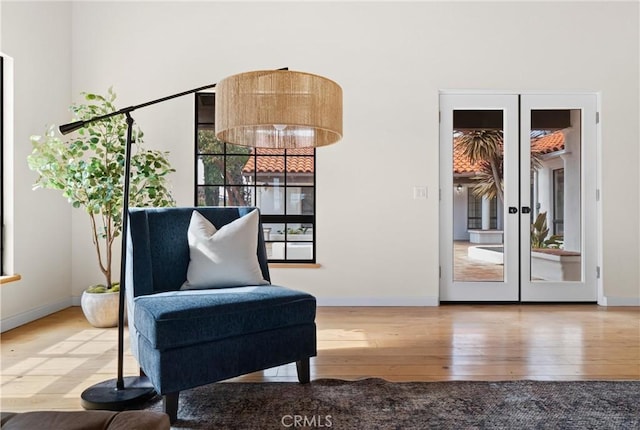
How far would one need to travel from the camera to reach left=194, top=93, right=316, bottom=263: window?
4129mm

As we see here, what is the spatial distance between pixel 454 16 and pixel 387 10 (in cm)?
65

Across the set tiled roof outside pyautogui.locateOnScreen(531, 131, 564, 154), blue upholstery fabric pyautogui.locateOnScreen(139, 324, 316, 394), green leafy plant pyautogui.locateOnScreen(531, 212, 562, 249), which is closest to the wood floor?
blue upholstery fabric pyautogui.locateOnScreen(139, 324, 316, 394)

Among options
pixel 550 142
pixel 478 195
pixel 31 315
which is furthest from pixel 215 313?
pixel 550 142

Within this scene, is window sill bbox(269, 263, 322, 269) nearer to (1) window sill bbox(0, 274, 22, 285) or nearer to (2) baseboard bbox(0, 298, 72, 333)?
(2) baseboard bbox(0, 298, 72, 333)

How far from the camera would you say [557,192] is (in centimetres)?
416

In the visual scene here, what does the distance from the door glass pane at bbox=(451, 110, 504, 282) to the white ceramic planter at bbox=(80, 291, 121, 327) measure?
3.07 meters

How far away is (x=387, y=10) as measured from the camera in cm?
405

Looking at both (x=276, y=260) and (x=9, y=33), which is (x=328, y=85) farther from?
(x=9, y=33)

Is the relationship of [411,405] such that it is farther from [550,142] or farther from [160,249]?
[550,142]

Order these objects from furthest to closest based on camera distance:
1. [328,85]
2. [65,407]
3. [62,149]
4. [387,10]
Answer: [387,10] < [62,149] < [65,407] < [328,85]

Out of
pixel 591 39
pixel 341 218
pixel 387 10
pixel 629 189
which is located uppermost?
pixel 387 10

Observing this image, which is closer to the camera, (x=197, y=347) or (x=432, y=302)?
(x=197, y=347)

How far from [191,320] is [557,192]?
149 inches

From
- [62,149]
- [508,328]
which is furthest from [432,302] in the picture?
[62,149]
